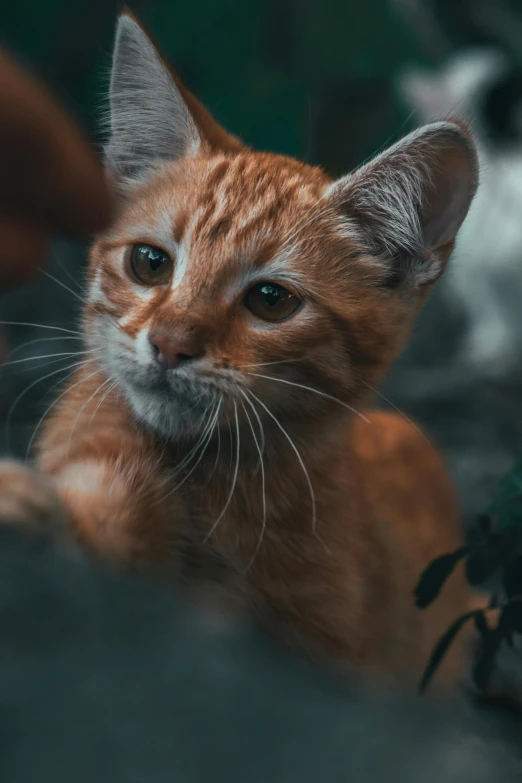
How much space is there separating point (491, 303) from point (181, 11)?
841mm

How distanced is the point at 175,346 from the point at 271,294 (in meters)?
0.13

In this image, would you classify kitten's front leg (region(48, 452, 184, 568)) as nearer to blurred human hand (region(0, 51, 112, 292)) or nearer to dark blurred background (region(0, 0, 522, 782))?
dark blurred background (region(0, 0, 522, 782))

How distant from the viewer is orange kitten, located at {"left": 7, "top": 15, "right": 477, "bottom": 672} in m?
0.73

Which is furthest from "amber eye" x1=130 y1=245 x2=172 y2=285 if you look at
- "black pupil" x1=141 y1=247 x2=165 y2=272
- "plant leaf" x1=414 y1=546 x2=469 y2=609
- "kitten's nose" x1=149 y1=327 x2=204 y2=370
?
"plant leaf" x1=414 y1=546 x2=469 y2=609

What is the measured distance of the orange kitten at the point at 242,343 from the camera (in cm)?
73

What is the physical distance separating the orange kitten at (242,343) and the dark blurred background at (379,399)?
7 cm

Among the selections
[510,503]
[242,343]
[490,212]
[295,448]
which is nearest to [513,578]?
[510,503]

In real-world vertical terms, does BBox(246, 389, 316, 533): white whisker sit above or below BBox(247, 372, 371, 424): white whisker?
below

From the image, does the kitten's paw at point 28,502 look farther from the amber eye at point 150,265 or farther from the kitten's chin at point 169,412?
the amber eye at point 150,265

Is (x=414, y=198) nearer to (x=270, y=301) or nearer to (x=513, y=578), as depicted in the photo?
(x=270, y=301)

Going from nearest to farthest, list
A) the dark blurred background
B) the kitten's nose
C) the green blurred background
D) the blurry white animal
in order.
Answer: the dark blurred background < the kitten's nose < the green blurred background < the blurry white animal

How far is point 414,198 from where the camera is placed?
829 millimetres

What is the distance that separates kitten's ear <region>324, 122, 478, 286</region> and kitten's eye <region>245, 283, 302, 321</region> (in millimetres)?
134

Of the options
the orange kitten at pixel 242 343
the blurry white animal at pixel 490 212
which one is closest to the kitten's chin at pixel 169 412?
the orange kitten at pixel 242 343
